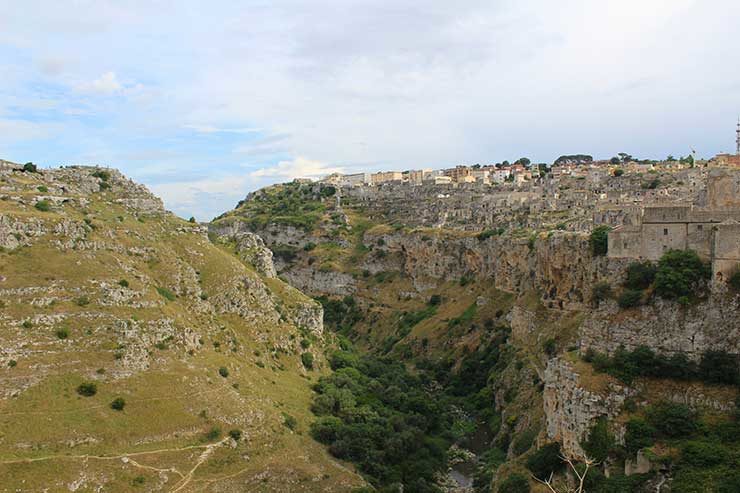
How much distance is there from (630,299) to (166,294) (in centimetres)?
3635

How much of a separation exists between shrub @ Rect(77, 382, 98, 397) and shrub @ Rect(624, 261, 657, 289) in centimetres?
3502

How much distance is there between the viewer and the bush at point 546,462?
131ft

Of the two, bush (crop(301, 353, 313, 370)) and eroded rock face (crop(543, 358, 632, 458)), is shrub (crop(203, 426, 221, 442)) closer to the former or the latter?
bush (crop(301, 353, 313, 370))

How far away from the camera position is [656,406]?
36.5 m

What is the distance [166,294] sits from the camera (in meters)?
54.8

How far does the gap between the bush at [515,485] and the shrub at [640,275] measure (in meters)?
14.2

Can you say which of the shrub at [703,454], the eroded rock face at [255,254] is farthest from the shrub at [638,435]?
the eroded rock face at [255,254]

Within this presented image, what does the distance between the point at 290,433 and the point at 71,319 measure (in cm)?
1746

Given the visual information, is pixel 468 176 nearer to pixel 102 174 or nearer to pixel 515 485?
pixel 102 174

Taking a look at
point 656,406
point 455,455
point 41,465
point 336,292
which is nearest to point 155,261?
point 41,465

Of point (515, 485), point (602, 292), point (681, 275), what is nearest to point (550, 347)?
point (602, 292)

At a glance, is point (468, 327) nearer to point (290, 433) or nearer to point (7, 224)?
point (290, 433)

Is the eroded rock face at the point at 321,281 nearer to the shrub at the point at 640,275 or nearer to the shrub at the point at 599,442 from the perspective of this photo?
the shrub at the point at 640,275

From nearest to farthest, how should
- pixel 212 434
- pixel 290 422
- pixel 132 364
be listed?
pixel 212 434 → pixel 132 364 → pixel 290 422
